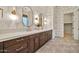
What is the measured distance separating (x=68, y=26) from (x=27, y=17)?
0.94 m

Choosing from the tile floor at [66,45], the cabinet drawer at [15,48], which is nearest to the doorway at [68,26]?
the tile floor at [66,45]

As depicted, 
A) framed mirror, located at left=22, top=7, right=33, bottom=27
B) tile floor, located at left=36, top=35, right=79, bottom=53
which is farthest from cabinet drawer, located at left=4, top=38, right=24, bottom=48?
tile floor, located at left=36, top=35, right=79, bottom=53

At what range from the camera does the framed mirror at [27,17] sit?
2434mm

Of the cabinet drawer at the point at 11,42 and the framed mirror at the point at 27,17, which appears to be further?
the framed mirror at the point at 27,17

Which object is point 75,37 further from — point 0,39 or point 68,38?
point 0,39

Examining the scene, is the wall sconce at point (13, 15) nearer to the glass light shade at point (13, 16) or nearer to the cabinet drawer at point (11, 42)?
the glass light shade at point (13, 16)

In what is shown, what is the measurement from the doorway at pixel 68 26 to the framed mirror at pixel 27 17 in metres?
0.80

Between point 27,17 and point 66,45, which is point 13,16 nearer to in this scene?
point 27,17

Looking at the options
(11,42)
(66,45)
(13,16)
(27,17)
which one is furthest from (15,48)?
(66,45)
